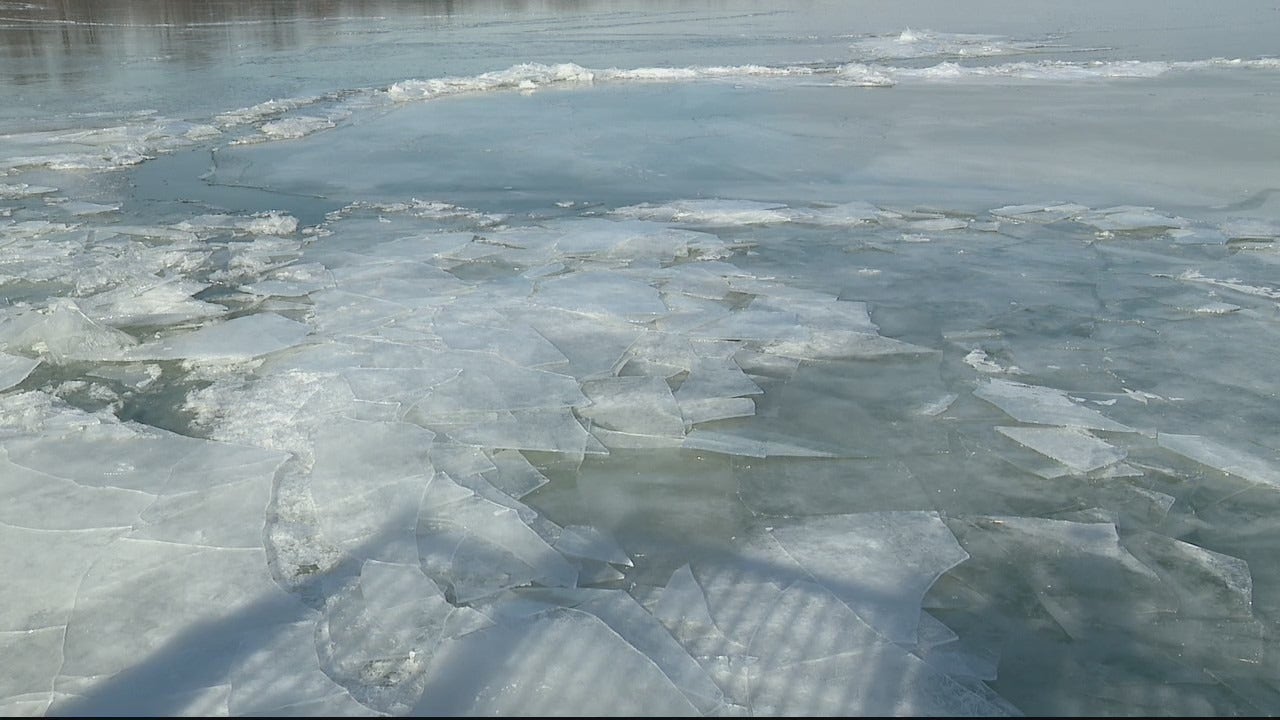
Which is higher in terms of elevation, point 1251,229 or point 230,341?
point 1251,229

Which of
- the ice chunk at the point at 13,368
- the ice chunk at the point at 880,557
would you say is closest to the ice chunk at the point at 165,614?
the ice chunk at the point at 880,557

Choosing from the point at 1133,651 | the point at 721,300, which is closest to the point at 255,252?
the point at 721,300

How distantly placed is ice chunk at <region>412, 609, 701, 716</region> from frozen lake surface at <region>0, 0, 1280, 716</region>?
11mm

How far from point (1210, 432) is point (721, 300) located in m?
2.10

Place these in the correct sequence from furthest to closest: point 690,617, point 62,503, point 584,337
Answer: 1. point 584,337
2. point 62,503
3. point 690,617

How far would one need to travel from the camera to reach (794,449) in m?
3.09

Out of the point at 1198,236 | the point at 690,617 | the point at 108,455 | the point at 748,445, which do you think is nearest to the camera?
the point at 690,617

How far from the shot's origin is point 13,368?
358 centimetres

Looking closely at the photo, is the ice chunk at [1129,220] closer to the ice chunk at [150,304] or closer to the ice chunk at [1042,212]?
the ice chunk at [1042,212]

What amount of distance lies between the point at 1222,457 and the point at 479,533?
8.09 feet

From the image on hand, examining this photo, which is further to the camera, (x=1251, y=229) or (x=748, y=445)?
(x=1251, y=229)

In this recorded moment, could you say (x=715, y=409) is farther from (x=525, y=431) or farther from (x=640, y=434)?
(x=525, y=431)

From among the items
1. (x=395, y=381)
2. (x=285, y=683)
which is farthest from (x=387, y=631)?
(x=395, y=381)

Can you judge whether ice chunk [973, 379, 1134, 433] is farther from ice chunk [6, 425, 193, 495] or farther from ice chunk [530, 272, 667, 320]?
ice chunk [6, 425, 193, 495]
